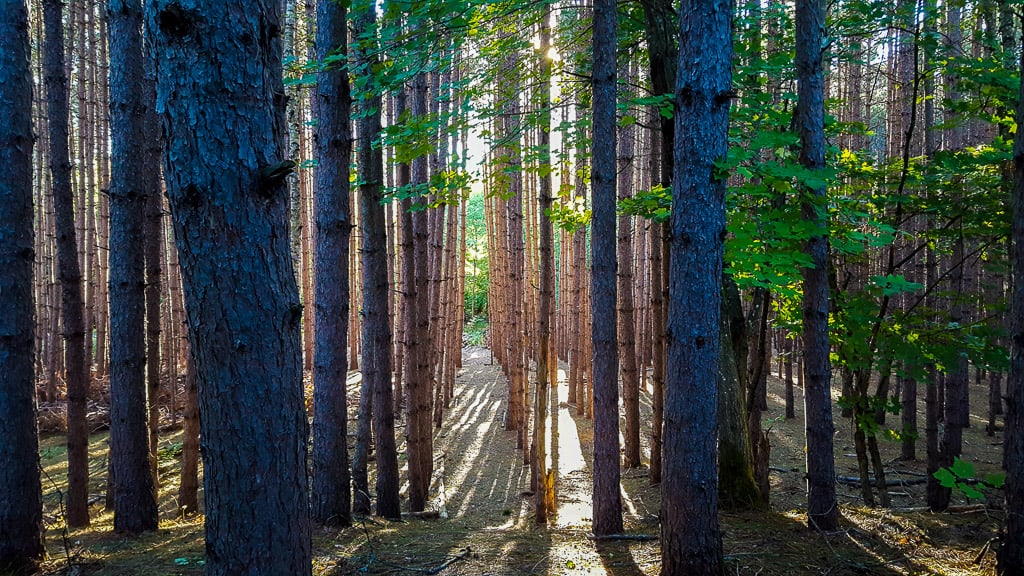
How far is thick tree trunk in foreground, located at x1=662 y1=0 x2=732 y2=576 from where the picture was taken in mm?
3217

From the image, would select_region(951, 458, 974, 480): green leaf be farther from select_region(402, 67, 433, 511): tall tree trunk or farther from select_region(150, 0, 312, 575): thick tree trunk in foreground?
select_region(402, 67, 433, 511): tall tree trunk

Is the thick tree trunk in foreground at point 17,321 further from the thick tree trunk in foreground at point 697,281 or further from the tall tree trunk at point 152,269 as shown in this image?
the thick tree trunk in foreground at point 697,281

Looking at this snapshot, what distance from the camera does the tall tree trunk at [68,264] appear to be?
554 cm

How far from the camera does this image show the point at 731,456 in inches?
213

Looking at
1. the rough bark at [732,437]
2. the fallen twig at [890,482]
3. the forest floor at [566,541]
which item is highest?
the rough bark at [732,437]

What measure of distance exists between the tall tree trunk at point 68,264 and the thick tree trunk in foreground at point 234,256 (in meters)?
4.70

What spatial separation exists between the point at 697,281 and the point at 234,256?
92.2 inches

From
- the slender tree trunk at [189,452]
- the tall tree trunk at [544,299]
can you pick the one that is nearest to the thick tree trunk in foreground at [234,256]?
the tall tree trunk at [544,299]

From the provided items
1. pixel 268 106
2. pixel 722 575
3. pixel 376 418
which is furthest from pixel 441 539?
pixel 268 106

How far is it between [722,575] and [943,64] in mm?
4507

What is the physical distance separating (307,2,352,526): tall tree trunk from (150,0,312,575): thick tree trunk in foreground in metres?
3.19

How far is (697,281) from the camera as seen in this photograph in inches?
128

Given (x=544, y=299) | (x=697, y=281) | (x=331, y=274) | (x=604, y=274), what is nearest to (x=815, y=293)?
(x=604, y=274)

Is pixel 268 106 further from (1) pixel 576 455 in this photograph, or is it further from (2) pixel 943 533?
(1) pixel 576 455
